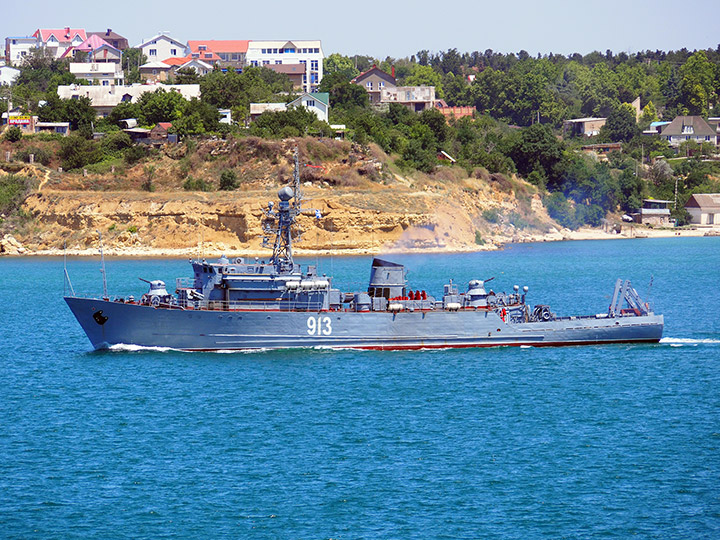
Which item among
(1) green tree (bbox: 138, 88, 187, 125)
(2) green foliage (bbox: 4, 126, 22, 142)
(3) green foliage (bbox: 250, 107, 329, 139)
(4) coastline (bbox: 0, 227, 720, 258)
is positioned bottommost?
(4) coastline (bbox: 0, 227, 720, 258)

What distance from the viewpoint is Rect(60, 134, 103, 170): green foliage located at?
333ft

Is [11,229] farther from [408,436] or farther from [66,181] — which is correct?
[408,436]

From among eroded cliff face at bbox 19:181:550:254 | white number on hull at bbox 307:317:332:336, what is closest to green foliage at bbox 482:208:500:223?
eroded cliff face at bbox 19:181:550:254

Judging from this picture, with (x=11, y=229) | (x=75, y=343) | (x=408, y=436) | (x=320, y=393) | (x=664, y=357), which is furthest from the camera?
(x=11, y=229)

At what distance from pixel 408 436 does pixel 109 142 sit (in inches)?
3099

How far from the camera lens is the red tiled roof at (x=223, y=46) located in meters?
153

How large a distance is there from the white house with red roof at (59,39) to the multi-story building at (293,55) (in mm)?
33282

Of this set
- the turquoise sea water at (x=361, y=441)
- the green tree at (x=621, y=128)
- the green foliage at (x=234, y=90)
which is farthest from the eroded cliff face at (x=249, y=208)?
the green tree at (x=621, y=128)

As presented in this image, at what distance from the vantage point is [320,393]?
1499 inches

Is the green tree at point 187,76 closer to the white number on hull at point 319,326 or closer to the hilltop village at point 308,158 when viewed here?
the hilltop village at point 308,158

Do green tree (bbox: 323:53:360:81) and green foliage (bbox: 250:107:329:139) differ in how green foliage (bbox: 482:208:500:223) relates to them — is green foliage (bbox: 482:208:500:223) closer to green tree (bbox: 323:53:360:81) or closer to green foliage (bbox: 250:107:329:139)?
green foliage (bbox: 250:107:329:139)

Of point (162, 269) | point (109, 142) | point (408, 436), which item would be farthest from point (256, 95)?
point (408, 436)

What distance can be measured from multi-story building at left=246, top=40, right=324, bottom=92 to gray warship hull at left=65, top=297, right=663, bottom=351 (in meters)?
105

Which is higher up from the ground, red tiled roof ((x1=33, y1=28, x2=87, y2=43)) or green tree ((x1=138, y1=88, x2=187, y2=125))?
red tiled roof ((x1=33, y1=28, x2=87, y2=43))
